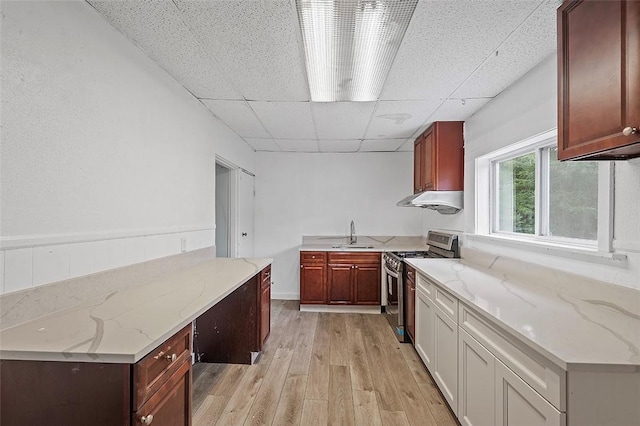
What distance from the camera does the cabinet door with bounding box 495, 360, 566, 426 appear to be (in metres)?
1.14

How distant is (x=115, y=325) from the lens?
1287 mm

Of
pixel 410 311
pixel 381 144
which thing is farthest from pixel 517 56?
pixel 381 144

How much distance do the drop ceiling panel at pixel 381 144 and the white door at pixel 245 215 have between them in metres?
1.75

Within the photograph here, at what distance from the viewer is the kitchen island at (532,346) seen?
1071mm

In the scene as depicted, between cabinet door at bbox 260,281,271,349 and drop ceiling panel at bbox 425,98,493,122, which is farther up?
drop ceiling panel at bbox 425,98,493,122

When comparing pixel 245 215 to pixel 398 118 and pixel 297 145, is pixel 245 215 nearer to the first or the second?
pixel 297 145

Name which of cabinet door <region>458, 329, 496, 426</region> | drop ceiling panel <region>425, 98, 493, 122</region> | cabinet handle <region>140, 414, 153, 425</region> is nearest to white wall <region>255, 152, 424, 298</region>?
drop ceiling panel <region>425, 98, 493, 122</region>

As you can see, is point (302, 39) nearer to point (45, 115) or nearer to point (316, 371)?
point (45, 115)

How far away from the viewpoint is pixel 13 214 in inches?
48.9

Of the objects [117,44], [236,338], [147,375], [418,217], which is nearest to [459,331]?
[147,375]

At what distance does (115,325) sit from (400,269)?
2.76 meters

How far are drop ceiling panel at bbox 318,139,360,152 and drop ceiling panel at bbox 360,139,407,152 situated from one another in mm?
116

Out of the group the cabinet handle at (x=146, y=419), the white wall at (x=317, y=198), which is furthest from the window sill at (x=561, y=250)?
the white wall at (x=317, y=198)

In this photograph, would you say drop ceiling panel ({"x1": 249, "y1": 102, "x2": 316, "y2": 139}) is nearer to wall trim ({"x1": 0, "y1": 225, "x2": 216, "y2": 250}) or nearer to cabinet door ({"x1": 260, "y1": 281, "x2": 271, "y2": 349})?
wall trim ({"x1": 0, "y1": 225, "x2": 216, "y2": 250})
